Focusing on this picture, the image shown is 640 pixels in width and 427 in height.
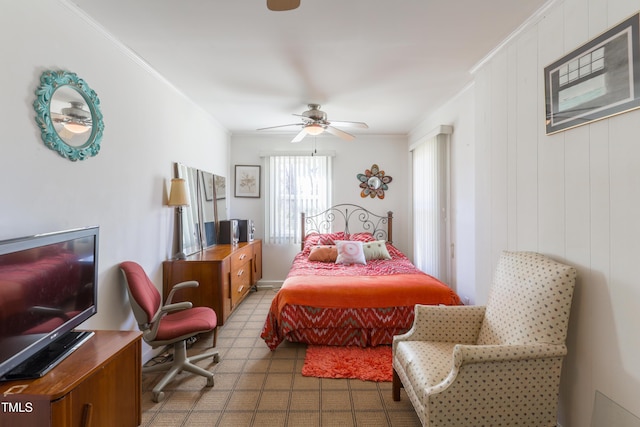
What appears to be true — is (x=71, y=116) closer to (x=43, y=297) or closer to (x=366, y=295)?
(x=43, y=297)

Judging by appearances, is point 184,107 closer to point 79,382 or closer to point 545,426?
point 79,382

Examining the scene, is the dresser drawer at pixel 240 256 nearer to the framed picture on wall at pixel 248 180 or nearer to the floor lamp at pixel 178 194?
the floor lamp at pixel 178 194

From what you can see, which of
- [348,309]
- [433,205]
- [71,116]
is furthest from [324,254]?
[71,116]

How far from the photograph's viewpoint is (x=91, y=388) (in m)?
1.33

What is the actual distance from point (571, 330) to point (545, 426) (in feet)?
1.75

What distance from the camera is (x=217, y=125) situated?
4426 mm

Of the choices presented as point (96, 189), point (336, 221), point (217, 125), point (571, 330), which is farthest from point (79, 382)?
point (336, 221)

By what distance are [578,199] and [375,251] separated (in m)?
2.67

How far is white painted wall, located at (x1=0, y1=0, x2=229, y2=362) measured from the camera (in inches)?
59.1

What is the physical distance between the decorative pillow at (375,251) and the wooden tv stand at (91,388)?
2.96 m

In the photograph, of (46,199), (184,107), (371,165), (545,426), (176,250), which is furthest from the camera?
(371,165)

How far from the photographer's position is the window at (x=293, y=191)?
5012 millimetres

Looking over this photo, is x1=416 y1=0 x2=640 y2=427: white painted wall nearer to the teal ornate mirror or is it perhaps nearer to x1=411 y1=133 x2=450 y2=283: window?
x1=411 y1=133 x2=450 y2=283: window

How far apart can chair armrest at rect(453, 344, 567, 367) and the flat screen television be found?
1.89 meters
